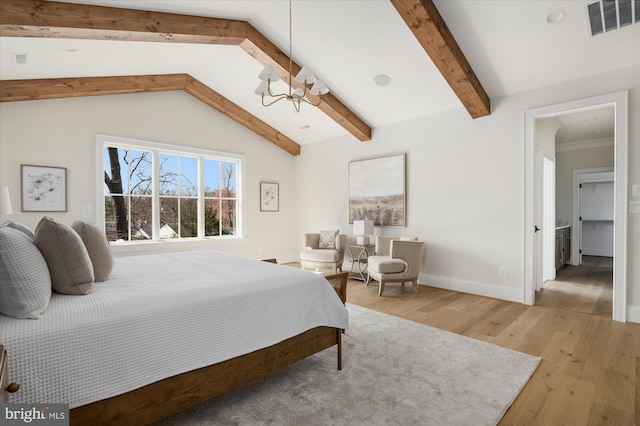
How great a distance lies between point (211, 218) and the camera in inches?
231

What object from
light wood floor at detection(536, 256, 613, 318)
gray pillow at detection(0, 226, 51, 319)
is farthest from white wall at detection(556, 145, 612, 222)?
gray pillow at detection(0, 226, 51, 319)

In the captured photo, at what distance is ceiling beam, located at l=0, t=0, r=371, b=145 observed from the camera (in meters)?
2.63

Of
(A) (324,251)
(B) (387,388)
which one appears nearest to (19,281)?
(B) (387,388)

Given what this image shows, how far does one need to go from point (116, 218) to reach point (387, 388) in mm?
4615

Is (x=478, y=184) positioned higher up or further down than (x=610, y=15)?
further down

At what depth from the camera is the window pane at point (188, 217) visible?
549 cm

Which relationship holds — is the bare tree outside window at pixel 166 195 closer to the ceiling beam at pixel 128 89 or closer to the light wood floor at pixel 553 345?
the ceiling beam at pixel 128 89

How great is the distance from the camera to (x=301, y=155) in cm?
692

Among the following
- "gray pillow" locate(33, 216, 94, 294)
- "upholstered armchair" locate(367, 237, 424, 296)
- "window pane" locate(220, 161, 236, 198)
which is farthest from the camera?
"window pane" locate(220, 161, 236, 198)

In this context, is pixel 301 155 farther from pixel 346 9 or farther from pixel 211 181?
pixel 346 9

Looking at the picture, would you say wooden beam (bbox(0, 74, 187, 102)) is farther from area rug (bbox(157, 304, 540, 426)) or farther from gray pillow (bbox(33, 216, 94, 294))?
area rug (bbox(157, 304, 540, 426))

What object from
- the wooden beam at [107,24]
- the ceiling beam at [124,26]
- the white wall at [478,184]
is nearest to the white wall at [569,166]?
the white wall at [478,184]

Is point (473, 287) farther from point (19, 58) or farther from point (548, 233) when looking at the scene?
point (19, 58)

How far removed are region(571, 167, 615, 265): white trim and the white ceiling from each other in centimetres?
418
